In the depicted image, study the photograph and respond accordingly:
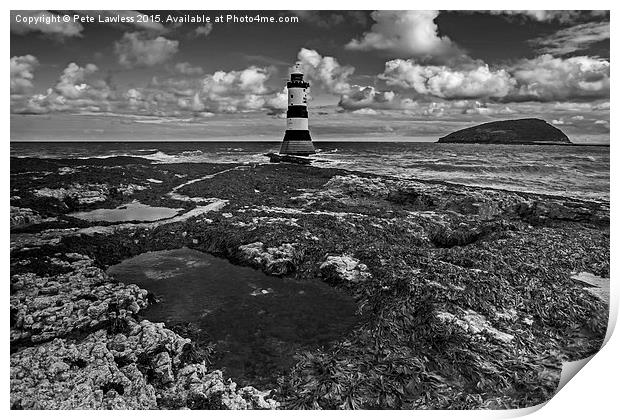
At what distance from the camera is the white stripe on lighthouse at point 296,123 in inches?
425

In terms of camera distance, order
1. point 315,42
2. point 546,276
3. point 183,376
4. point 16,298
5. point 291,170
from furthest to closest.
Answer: point 291,170 < point 315,42 < point 546,276 < point 16,298 < point 183,376

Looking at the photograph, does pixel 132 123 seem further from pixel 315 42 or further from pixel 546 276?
pixel 546 276

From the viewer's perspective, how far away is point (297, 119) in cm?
1080

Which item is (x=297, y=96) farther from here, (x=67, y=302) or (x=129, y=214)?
(x=67, y=302)

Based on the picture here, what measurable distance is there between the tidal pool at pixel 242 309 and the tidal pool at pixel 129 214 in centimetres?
129

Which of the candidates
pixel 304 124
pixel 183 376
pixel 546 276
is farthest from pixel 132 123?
pixel 546 276

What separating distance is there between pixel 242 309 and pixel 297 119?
5.51 meters

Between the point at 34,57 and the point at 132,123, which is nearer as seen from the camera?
the point at 34,57

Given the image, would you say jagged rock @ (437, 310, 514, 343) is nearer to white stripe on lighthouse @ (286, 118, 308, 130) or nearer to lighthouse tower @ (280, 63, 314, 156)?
lighthouse tower @ (280, 63, 314, 156)

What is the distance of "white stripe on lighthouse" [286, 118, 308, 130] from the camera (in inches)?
425

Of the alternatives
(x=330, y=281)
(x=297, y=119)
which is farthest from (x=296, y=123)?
(x=330, y=281)

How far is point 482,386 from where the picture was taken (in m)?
6.16

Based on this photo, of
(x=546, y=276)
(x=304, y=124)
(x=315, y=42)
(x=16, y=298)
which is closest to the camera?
(x=16, y=298)

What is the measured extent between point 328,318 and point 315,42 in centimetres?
576
